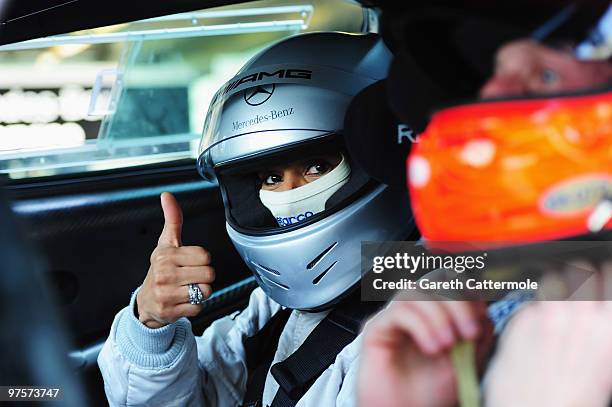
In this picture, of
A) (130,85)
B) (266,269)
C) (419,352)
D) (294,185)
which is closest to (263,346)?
(266,269)

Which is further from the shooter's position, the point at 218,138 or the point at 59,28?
the point at 218,138

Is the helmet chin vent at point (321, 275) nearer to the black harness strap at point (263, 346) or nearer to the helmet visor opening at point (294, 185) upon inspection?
the helmet visor opening at point (294, 185)

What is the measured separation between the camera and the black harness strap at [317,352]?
115 cm

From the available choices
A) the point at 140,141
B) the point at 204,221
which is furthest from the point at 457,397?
the point at 140,141

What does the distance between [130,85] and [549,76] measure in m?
1.54

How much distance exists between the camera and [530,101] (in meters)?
0.61

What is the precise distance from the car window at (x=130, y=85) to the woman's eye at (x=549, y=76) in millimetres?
865

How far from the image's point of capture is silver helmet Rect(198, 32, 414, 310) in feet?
3.74

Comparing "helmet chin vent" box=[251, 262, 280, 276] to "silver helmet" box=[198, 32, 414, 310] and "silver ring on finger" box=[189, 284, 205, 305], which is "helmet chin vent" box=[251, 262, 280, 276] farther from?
"silver ring on finger" box=[189, 284, 205, 305]

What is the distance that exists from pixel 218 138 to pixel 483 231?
728 millimetres

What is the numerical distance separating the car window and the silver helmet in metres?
0.28

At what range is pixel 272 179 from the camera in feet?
4.24

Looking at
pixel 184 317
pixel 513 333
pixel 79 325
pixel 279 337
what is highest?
pixel 513 333

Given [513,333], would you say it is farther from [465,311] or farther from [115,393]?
[115,393]
